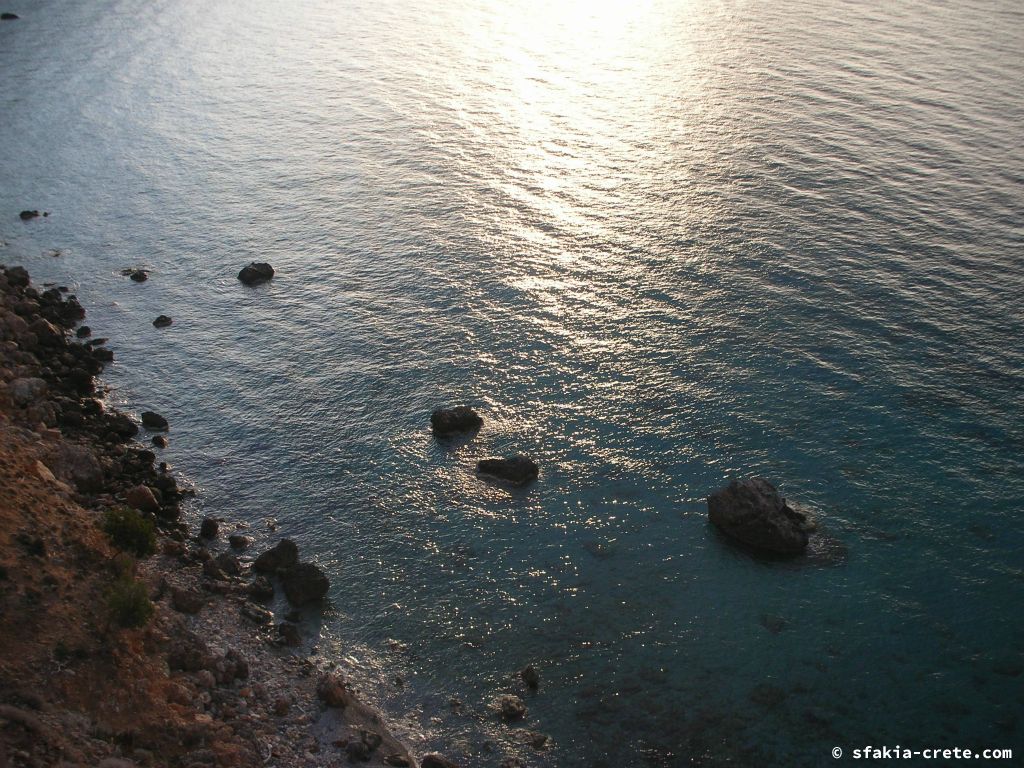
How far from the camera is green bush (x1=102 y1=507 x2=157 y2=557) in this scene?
4291cm

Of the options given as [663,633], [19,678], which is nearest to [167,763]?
[19,678]

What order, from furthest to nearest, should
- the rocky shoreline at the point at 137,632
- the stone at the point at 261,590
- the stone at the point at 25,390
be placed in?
1. the stone at the point at 25,390
2. the stone at the point at 261,590
3. the rocky shoreline at the point at 137,632

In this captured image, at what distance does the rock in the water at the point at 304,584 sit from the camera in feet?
154

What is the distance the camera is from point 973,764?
3853 centimetres

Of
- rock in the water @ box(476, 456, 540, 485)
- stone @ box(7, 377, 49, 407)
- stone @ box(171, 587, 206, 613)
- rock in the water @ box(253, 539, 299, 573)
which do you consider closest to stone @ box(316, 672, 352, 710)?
stone @ box(171, 587, 206, 613)

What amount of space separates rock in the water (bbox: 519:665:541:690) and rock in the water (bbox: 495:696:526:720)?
1.15 meters

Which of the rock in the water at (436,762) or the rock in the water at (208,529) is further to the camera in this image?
the rock in the water at (208,529)

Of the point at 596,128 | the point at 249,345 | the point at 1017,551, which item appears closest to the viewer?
the point at 1017,551

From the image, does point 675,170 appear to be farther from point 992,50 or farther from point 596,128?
point 992,50

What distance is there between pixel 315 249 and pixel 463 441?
34.5 metres

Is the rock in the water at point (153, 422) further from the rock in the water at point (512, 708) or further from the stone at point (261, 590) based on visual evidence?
the rock in the water at point (512, 708)

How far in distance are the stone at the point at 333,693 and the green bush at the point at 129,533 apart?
37.2 ft

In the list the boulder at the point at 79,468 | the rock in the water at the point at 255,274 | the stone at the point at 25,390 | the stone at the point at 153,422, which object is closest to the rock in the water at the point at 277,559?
the boulder at the point at 79,468

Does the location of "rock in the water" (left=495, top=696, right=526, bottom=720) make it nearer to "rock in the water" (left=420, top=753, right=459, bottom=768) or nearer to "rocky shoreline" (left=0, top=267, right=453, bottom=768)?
"rock in the water" (left=420, top=753, right=459, bottom=768)
